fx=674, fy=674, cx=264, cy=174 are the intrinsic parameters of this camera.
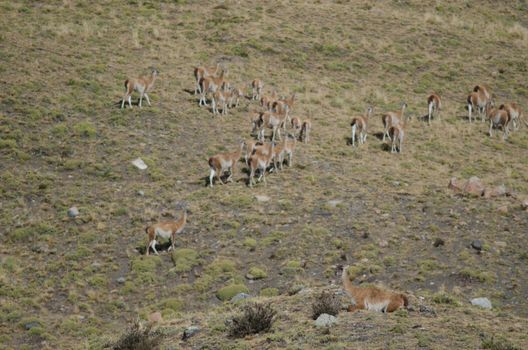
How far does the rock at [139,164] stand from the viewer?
25.9 m

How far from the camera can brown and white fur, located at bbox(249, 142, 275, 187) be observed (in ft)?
80.3

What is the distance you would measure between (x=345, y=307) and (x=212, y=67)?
24.6 m

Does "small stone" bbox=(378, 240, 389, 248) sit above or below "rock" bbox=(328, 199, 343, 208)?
below

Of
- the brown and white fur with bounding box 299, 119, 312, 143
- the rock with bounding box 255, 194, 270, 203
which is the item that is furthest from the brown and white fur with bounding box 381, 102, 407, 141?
the rock with bounding box 255, 194, 270, 203

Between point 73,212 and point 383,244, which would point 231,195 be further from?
point 383,244

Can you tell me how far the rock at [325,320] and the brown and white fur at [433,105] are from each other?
23.6 meters

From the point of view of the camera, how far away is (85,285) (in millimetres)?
18969

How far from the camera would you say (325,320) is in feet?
44.0

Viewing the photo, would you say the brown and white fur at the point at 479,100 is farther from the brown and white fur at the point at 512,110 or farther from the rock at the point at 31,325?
the rock at the point at 31,325

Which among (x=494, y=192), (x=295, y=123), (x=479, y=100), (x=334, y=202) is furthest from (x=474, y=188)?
(x=479, y=100)

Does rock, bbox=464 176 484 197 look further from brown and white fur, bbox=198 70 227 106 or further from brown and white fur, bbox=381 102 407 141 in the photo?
brown and white fur, bbox=198 70 227 106

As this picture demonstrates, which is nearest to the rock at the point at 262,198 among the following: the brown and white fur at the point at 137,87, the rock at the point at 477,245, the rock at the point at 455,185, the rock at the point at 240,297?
the rock at the point at 240,297

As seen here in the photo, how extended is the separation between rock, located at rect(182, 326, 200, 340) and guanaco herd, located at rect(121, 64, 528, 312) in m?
5.74

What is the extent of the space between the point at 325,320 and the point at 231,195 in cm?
1100
